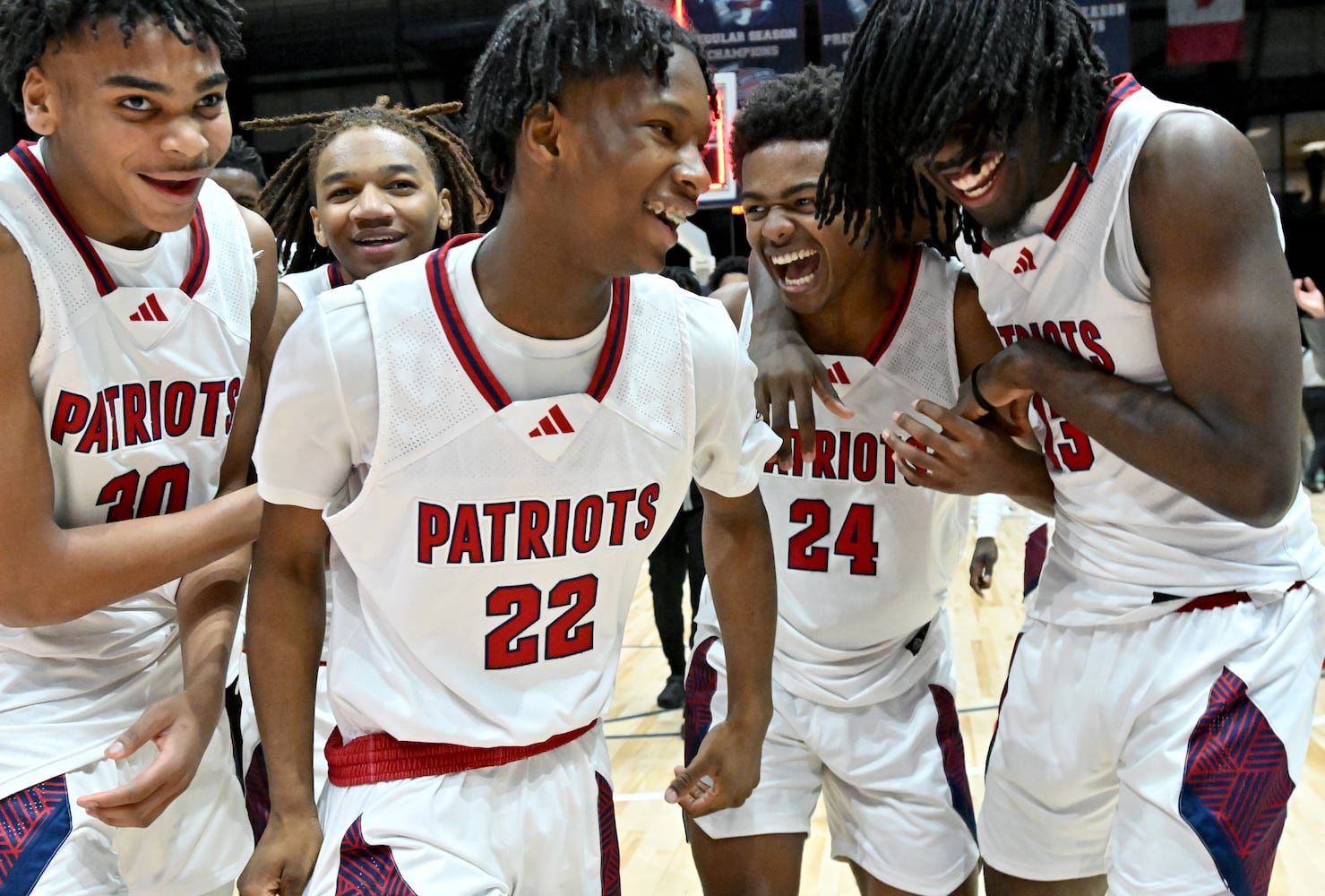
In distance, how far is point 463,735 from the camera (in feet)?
6.10

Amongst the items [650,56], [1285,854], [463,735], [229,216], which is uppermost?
[650,56]

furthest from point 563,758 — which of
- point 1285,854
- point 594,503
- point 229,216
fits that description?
point 1285,854

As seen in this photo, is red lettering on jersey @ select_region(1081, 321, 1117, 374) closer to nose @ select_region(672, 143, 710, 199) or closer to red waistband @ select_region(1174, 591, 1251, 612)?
red waistband @ select_region(1174, 591, 1251, 612)

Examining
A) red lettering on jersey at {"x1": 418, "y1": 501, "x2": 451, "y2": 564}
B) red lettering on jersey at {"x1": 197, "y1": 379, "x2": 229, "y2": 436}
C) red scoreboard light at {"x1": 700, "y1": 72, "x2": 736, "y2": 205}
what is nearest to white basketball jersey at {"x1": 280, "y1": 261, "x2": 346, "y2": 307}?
red lettering on jersey at {"x1": 197, "y1": 379, "x2": 229, "y2": 436}

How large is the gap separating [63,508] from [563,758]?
3.06 ft

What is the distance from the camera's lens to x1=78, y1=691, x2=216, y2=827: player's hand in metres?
1.91

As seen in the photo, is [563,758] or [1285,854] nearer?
[563,758]

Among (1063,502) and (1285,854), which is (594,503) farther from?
(1285,854)

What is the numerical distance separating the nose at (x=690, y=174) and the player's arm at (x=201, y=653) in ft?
3.27

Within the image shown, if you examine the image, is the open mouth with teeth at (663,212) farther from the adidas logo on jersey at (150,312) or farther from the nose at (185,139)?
the adidas logo on jersey at (150,312)

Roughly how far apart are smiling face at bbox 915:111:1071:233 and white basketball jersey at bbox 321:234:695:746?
0.61m

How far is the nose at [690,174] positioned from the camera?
1.84m

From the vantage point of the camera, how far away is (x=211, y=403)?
227 centimetres

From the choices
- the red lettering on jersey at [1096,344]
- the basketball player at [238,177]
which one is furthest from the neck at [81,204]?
the basketball player at [238,177]
